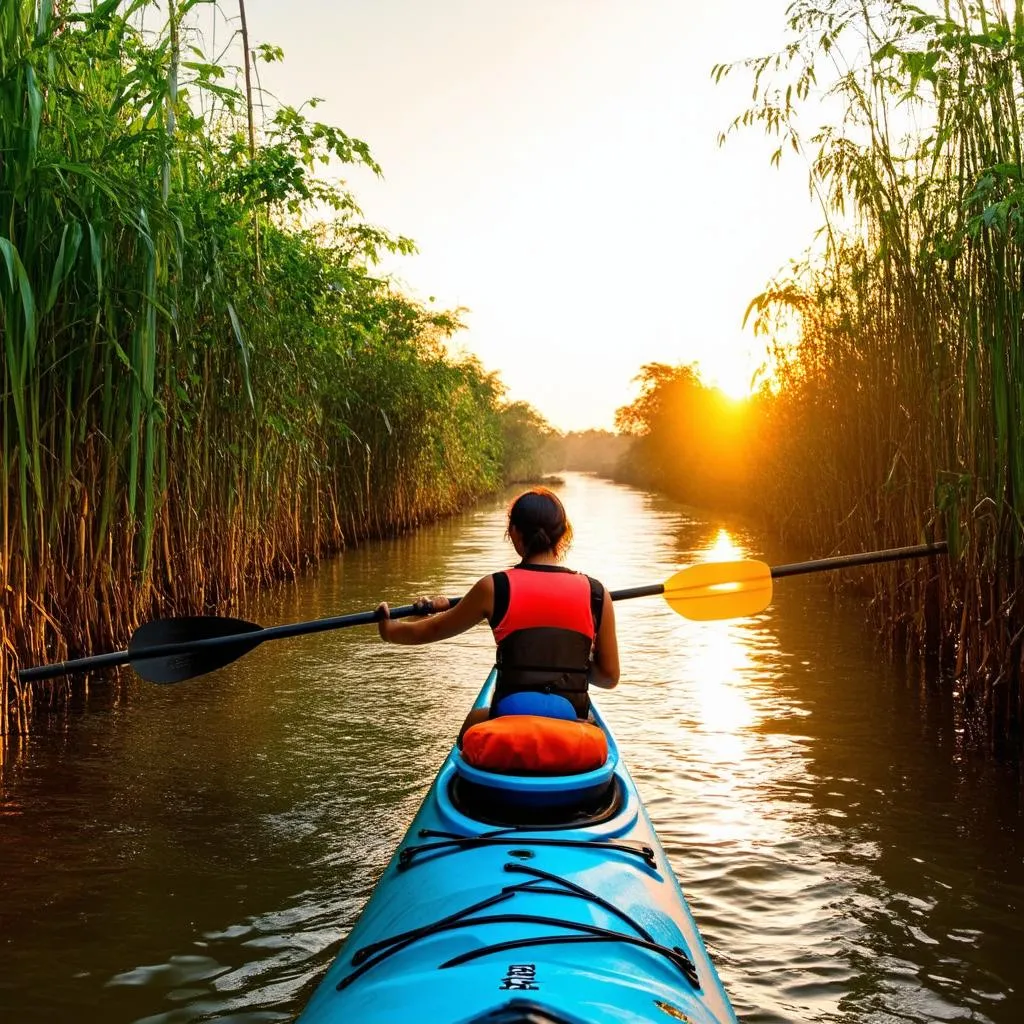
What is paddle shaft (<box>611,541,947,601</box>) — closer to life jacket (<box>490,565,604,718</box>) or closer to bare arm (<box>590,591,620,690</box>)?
bare arm (<box>590,591,620,690</box>)

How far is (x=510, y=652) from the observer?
3.09 metres

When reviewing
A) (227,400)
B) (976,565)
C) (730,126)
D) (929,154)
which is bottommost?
(976,565)

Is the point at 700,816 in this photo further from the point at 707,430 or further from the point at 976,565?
A: the point at 707,430

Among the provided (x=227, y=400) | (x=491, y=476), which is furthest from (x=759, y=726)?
(x=491, y=476)

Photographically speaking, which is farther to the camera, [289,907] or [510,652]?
[289,907]

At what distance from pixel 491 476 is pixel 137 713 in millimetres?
22272

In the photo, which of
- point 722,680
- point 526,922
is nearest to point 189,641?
point 526,922

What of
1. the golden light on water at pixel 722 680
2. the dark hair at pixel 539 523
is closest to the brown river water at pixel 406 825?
the golden light on water at pixel 722 680

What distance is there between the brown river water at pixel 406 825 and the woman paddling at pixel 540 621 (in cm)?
104

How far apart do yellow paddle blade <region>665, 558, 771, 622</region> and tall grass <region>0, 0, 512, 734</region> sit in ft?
9.10

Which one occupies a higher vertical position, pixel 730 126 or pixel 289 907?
pixel 730 126

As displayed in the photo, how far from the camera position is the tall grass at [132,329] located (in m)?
4.49

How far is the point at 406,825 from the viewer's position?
4227mm

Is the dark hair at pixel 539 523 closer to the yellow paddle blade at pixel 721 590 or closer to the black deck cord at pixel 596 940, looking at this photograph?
the black deck cord at pixel 596 940
